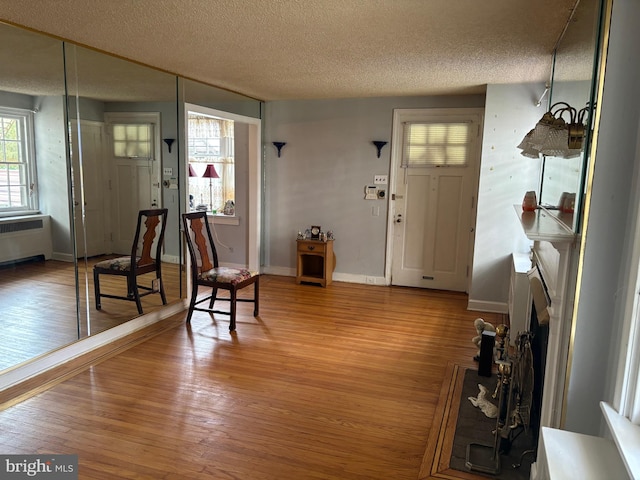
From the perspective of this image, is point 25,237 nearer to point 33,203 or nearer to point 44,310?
point 33,203

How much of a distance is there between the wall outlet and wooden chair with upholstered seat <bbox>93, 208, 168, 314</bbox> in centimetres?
260

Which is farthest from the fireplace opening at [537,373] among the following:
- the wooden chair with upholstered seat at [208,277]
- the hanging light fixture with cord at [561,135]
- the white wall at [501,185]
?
the wooden chair with upholstered seat at [208,277]

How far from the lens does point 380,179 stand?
5766 mm

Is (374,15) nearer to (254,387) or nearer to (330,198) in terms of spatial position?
(254,387)

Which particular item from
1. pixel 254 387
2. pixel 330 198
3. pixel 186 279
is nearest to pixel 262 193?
pixel 330 198

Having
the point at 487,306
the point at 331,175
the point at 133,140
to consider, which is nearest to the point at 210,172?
the point at 331,175

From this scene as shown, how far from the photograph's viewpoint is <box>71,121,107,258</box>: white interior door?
348cm

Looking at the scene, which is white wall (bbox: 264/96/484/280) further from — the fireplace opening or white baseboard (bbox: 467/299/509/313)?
the fireplace opening

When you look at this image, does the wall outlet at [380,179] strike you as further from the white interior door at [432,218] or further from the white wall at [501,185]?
the white wall at [501,185]

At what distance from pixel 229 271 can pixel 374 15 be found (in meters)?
2.70

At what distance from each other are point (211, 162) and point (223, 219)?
0.90 m

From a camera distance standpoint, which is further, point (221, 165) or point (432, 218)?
point (221, 165)

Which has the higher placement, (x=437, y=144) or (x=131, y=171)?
(x=437, y=144)

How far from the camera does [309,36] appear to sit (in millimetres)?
3045
